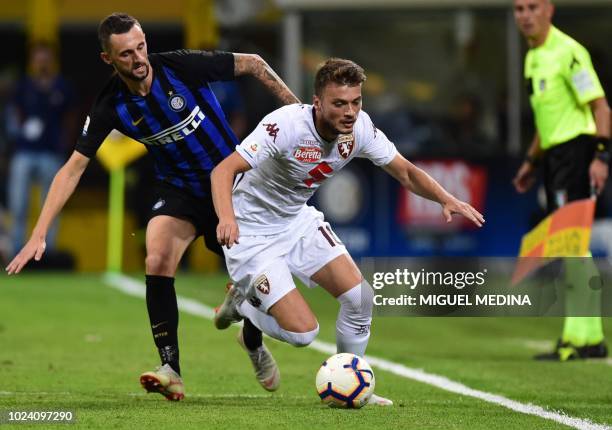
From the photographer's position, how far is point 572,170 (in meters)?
9.38

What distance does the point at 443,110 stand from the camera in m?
16.8

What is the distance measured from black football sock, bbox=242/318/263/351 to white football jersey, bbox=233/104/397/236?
602 mm

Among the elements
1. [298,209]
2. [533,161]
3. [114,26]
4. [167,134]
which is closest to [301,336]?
[298,209]

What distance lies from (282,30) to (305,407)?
38.1 ft

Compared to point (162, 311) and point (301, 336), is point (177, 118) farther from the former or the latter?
point (301, 336)

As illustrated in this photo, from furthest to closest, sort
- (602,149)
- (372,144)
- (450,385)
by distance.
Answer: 1. (602,149)
2. (450,385)
3. (372,144)

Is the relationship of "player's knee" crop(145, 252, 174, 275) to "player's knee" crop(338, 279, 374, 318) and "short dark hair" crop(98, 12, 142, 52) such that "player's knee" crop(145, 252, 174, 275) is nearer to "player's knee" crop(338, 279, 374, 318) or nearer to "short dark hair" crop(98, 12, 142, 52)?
"player's knee" crop(338, 279, 374, 318)

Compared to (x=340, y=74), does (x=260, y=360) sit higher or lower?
lower

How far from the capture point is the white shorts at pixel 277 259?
718 cm

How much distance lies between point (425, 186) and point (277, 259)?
841mm

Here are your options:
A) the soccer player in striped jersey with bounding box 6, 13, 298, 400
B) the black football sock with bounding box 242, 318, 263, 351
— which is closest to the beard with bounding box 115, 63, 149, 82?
the soccer player in striped jersey with bounding box 6, 13, 298, 400

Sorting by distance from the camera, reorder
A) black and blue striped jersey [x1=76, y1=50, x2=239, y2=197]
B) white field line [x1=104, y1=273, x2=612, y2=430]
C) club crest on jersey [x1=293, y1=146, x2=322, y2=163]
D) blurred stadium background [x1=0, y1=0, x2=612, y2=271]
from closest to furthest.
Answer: white field line [x1=104, y1=273, x2=612, y2=430]
club crest on jersey [x1=293, y1=146, x2=322, y2=163]
black and blue striped jersey [x1=76, y1=50, x2=239, y2=197]
blurred stadium background [x1=0, y1=0, x2=612, y2=271]

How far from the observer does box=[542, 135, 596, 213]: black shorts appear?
30.8ft

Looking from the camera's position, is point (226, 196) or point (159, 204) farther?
point (159, 204)
